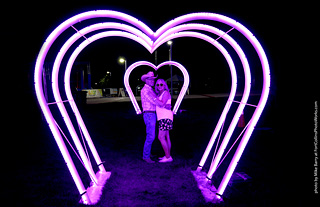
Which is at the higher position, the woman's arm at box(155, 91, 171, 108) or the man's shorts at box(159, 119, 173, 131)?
the woman's arm at box(155, 91, 171, 108)

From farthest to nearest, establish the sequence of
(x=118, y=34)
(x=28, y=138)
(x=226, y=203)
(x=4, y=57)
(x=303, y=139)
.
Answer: (x=4, y=57), (x=28, y=138), (x=303, y=139), (x=118, y=34), (x=226, y=203)

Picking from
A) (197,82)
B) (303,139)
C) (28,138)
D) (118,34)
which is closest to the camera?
(118,34)

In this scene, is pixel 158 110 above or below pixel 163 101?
below

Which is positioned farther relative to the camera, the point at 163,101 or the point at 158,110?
the point at 158,110

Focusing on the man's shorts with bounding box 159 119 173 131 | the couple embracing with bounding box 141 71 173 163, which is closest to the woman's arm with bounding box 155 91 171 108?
the couple embracing with bounding box 141 71 173 163

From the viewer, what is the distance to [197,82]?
32.9m

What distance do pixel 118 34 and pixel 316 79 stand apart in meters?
9.98

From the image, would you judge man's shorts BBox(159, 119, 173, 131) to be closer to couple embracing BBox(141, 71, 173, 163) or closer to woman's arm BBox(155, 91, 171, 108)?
couple embracing BBox(141, 71, 173, 163)

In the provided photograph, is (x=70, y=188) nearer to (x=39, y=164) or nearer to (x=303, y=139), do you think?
(x=39, y=164)

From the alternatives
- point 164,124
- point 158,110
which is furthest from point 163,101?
point 164,124

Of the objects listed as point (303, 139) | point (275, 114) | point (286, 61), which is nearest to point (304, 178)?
point (303, 139)

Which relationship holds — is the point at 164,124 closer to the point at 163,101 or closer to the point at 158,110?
the point at 158,110

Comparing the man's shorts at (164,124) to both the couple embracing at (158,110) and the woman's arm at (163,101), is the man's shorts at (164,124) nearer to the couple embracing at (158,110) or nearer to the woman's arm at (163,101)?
the couple embracing at (158,110)

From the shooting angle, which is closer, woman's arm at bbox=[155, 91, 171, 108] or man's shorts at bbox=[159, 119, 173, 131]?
woman's arm at bbox=[155, 91, 171, 108]
